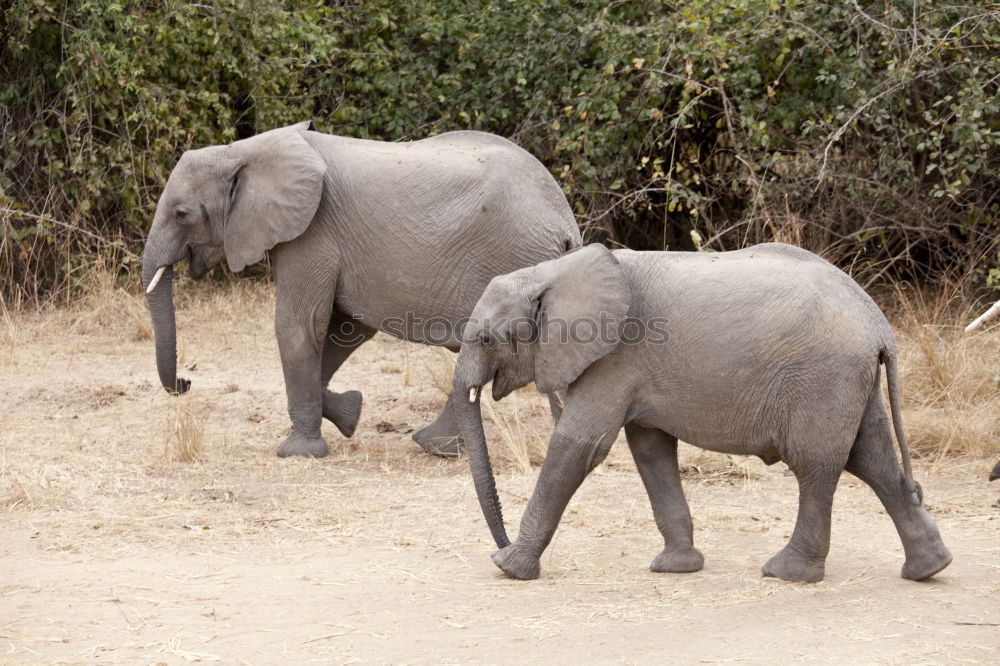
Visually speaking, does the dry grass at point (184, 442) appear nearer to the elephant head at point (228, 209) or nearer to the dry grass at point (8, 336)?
the elephant head at point (228, 209)

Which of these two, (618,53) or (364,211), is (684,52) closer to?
(618,53)

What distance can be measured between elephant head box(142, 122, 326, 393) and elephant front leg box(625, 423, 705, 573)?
268 centimetres

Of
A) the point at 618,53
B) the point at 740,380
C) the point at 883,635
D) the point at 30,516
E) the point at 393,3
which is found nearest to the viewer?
the point at 883,635

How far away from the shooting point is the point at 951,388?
26.3 ft

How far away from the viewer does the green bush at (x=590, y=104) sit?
10.1m

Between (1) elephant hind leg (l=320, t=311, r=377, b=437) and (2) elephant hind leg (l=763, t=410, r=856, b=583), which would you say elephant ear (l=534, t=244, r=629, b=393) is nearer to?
(2) elephant hind leg (l=763, t=410, r=856, b=583)

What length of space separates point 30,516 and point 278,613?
6.46 feet

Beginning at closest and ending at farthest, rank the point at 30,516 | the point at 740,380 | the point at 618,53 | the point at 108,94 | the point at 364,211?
the point at 740,380, the point at 30,516, the point at 364,211, the point at 618,53, the point at 108,94

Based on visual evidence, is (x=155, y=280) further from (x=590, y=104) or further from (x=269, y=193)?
(x=590, y=104)

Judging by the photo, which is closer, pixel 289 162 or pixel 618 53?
pixel 289 162

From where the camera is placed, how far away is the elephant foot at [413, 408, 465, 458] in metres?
7.77

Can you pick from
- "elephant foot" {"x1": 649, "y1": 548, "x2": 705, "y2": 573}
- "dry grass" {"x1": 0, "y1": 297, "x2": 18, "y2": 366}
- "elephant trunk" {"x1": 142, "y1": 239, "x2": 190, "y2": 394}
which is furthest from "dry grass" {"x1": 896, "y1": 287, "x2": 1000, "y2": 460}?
"dry grass" {"x1": 0, "y1": 297, "x2": 18, "y2": 366}

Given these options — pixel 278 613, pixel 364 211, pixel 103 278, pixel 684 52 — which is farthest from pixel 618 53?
pixel 278 613

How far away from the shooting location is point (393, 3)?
12641 millimetres
